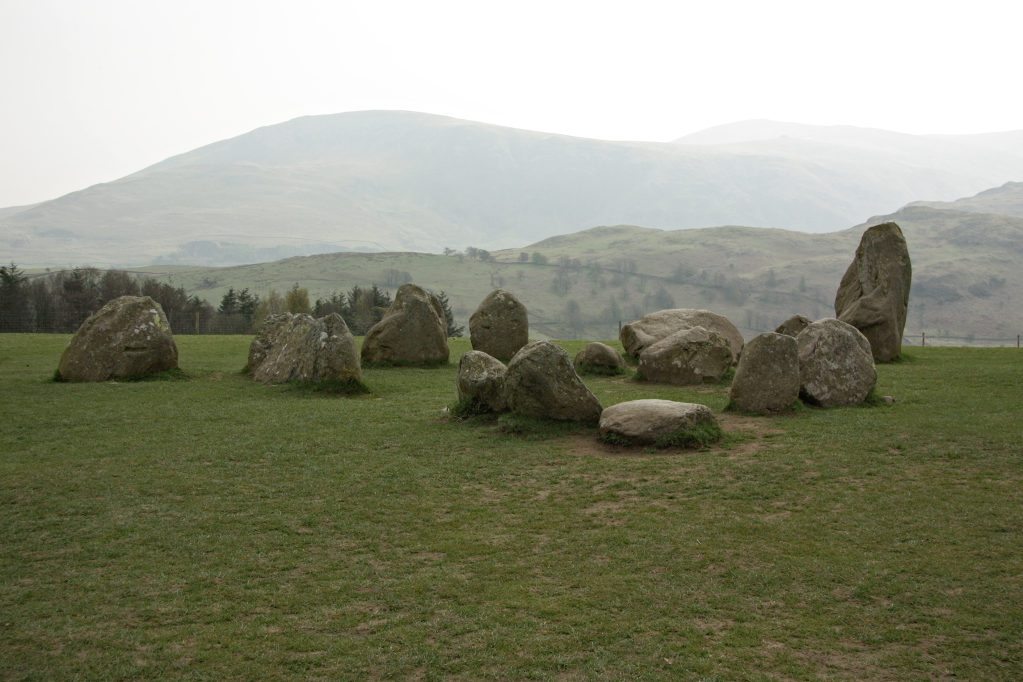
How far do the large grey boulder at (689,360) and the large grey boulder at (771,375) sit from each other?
15.0 feet

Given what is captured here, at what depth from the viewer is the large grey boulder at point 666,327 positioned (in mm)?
24422

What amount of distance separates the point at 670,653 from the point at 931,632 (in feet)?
7.15

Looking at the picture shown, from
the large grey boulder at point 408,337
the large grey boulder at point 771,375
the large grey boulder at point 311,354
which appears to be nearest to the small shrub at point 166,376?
the large grey boulder at point 311,354

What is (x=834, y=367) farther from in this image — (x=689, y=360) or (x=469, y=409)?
(x=469, y=409)

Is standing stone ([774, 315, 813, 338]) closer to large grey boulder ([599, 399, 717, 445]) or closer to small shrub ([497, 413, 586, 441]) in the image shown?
large grey boulder ([599, 399, 717, 445])

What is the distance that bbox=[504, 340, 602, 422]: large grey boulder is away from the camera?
13867mm

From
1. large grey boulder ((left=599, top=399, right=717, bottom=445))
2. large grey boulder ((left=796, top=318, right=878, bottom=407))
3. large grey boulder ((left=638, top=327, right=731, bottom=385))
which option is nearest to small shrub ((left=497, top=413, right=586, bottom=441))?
large grey boulder ((left=599, top=399, right=717, bottom=445))

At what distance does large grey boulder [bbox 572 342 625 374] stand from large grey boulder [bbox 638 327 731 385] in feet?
5.12

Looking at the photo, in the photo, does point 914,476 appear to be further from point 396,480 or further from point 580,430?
point 396,480

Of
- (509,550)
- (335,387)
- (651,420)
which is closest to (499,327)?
(335,387)

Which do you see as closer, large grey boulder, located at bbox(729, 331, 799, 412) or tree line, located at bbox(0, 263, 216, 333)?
large grey boulder, located at bbox(729, 331, 799, 412)

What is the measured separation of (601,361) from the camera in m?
21.6

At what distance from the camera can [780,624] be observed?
20.9ft

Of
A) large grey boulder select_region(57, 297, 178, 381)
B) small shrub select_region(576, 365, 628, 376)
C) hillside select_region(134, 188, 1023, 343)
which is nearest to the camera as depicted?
large grey boulder select_region(57, 297, 178, 381)
